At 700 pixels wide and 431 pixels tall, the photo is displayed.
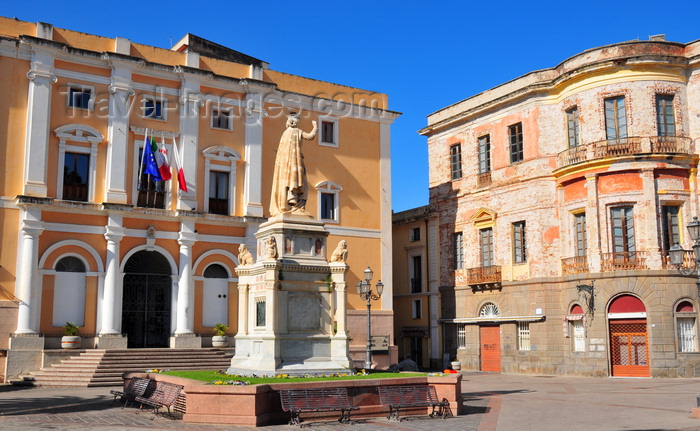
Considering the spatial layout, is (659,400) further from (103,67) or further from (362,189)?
(103,67)

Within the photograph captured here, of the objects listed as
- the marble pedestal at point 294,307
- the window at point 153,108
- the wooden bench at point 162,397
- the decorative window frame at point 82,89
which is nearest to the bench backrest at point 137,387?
the wooden bench at point 162,397

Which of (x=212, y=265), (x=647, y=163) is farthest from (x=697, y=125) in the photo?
(x=212, y=265)

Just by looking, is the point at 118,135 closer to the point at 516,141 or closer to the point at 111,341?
the point at 111,341

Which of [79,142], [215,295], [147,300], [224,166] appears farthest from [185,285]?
[79,142]

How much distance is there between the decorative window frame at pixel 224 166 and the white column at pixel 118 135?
3443mm

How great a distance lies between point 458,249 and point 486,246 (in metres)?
2.29

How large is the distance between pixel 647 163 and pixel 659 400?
1220cm

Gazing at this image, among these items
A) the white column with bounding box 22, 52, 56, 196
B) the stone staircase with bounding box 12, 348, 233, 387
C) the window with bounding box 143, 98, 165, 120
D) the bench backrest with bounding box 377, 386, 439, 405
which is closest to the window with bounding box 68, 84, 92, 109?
the white column with bounding box 22, 52, 56, 196

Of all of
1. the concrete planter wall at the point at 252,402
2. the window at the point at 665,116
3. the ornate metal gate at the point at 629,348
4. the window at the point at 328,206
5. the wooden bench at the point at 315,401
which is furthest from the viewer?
the window at the point at 328,206

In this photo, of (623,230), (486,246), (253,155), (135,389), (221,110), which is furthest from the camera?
(486,246)

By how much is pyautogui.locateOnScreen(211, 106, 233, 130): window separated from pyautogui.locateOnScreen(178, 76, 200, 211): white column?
0.75m

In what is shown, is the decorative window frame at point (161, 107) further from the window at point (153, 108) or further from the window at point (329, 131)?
the window at point (329, 131)

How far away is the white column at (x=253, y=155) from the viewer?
102ft

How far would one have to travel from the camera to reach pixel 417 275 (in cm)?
4009
